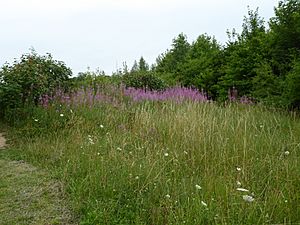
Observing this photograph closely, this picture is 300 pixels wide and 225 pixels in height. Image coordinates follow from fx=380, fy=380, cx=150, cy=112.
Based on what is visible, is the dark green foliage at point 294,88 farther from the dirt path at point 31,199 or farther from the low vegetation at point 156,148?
the dirt path at point 31,199

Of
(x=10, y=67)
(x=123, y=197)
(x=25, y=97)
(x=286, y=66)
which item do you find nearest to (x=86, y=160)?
(x=123, y=197)

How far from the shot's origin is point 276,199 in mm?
3248

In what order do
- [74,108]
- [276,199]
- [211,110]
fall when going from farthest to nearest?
[74,108]
[211,110]
[276,199]

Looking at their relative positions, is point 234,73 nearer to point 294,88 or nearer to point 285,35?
point 285,35

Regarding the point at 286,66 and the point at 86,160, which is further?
the point at 286,66

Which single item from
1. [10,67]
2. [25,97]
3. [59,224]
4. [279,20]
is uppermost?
[279,20]

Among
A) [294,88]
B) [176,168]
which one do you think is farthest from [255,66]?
[176,168]

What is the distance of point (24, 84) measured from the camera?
7.94 metres

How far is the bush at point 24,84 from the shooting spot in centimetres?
757

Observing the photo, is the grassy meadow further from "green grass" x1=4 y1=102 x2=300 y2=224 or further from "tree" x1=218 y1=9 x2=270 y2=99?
"tree" x1=218 y1=9 x2=270 y2=99

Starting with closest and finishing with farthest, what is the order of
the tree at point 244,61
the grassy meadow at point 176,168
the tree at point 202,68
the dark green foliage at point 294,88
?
the grassy meadow at point 176,168 → the dark green foliage at point 294,88 → the tree at point 244,61 → the tree at point 202,68

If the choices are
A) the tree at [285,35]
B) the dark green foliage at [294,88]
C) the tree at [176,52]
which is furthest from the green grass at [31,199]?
the tree at [176,52]

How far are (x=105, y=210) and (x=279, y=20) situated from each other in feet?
25.3

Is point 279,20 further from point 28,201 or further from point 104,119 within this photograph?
point 28,201
